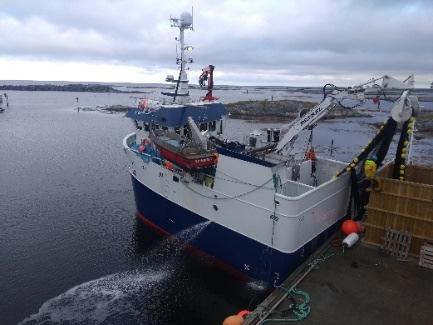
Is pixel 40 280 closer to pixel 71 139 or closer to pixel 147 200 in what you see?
pixel 147 200

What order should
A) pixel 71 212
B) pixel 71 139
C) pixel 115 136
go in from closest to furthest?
pixel 71 212
pixel 71 139
pixel 115 136

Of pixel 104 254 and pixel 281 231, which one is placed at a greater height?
pixel 281 231

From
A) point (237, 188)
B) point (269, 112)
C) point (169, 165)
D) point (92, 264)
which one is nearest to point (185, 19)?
point (169, 165)

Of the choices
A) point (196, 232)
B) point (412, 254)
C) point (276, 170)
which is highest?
point (276, 170)

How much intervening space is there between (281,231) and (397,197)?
416 centimetres

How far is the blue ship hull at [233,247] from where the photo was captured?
13562 mm

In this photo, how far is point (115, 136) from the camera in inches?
2311

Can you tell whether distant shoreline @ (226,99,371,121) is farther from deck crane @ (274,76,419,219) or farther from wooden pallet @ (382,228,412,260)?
wooden pallet @ (382,228,412,260)

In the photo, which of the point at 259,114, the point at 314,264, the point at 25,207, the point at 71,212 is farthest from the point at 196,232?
the point at 259,114

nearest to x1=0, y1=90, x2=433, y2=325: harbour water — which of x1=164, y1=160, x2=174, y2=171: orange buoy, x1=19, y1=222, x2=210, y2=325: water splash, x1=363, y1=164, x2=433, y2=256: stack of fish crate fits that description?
x1=19, y1=222, x2=210, y2=325: water splash

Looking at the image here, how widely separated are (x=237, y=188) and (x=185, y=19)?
11508 millimetres

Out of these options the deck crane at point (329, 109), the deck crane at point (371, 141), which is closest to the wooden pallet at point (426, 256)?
the deck crane at point (371, 141)

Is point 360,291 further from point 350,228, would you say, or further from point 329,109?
point 329,109

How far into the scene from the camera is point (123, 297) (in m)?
15.4
